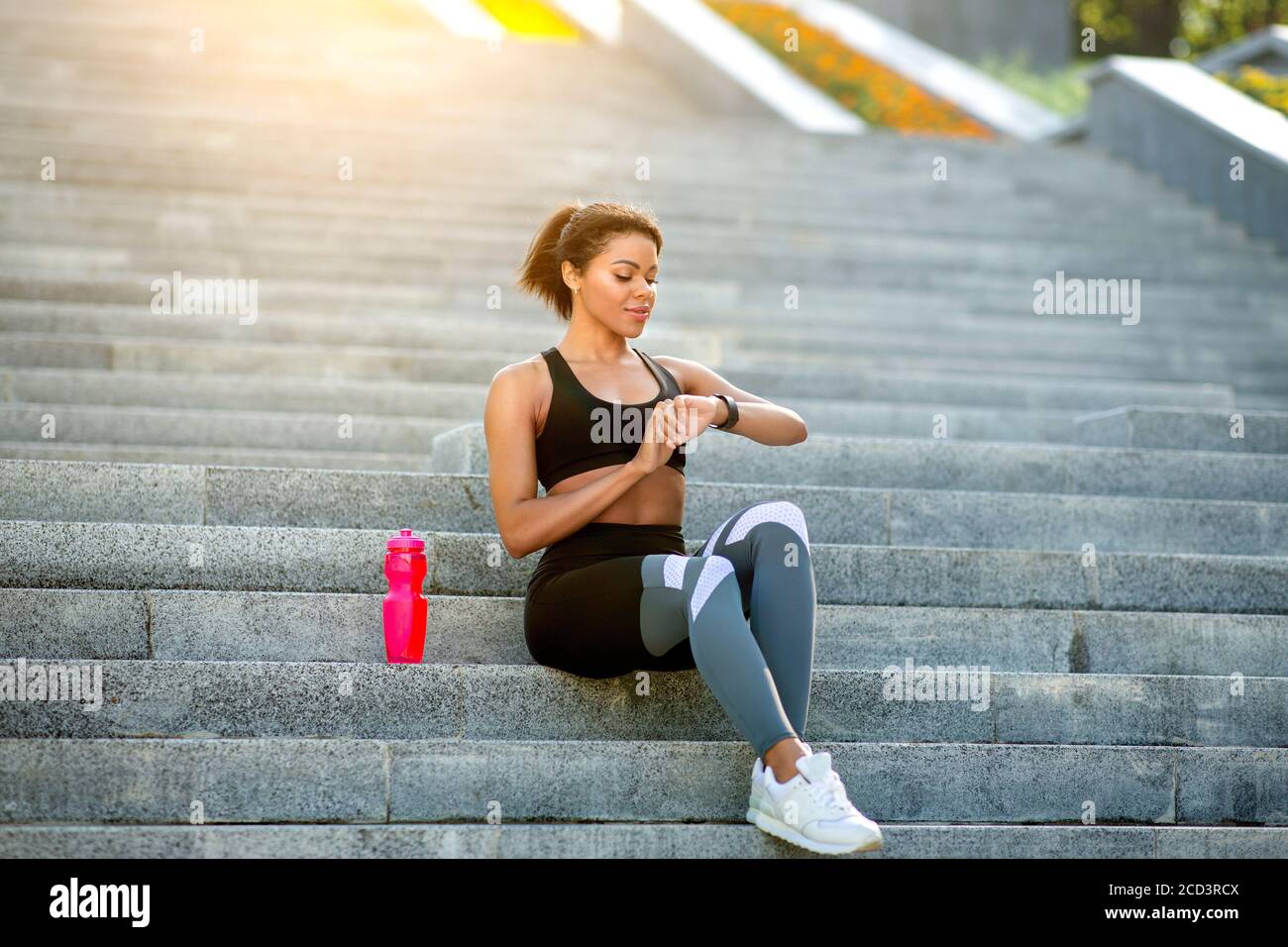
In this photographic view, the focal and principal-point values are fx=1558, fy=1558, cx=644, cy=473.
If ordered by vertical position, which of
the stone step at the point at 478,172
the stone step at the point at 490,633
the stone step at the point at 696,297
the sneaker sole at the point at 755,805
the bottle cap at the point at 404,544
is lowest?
the sneaker sole at the point at 755,805

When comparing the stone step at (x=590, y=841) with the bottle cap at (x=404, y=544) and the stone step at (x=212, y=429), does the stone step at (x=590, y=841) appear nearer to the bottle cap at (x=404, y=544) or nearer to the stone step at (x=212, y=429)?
the bottle cap at (x=404, y=544)

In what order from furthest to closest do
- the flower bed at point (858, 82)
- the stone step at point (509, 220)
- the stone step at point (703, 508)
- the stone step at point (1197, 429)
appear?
the flower bed at point (858, 82) < the stone step at point (509, 220) < the stone step at point (1197, 429) < the stone step at point (703, 508)

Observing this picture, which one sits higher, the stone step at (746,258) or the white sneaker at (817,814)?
the stone step at (746,258)

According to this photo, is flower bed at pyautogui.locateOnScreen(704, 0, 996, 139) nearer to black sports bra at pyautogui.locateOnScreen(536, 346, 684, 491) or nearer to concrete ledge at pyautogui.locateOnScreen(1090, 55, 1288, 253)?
concrete ledge at pyautogui.locateOnScreen(1090, 55, 1288, 253)

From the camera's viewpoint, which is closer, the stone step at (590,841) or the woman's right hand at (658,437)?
the stone step at (590,841)

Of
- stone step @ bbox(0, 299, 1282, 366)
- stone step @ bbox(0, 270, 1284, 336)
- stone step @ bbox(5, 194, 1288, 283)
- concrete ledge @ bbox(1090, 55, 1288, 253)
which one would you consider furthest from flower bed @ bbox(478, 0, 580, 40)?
stone step @ bbox(0, 299, 1282, 366)

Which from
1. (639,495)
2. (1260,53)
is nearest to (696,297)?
(639,495)

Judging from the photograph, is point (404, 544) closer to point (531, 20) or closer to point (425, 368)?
point (425, 368)

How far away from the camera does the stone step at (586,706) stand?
13.0ft

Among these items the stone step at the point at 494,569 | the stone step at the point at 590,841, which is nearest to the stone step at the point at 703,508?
the stone step at the point at 494,569

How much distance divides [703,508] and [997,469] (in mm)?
1317

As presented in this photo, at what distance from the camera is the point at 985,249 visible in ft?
31.8

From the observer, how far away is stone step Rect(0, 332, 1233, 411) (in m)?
6.67

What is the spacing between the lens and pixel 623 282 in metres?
4.34
